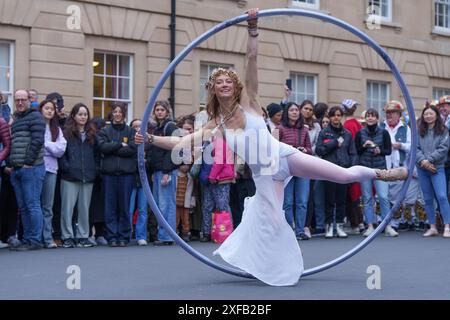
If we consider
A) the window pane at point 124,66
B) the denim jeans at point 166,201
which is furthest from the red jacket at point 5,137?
the window pane at point 124,66

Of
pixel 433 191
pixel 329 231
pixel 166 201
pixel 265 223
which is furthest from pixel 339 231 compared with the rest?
pixel 265 223

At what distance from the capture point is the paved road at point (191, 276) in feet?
23.7

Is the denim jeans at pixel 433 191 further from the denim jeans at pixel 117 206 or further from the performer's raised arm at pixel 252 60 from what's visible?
the performer's raised arm at pixel 252 60

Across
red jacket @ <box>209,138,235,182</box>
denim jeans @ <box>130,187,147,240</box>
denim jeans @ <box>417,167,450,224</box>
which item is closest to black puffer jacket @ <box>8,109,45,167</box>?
denim jeans @ <box>130,187,147,240</box>

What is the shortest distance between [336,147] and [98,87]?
24.2 feet

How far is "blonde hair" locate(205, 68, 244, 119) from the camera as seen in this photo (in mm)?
7984

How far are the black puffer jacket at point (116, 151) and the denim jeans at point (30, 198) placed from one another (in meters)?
1.06

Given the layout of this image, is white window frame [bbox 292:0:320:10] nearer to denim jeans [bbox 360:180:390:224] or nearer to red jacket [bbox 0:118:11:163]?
denim jeans [bbox 360:180:390:224]

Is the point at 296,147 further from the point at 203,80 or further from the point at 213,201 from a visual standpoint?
the point at 203,80

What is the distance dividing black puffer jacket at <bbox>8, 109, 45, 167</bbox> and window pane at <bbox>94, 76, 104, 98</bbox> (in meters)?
7.62

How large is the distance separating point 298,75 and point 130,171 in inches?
458

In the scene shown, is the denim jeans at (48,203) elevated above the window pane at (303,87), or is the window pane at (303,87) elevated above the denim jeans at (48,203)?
the window pane at (303,87)

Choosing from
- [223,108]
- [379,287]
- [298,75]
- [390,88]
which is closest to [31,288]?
[223,108]

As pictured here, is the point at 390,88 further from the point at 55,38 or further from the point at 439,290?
the point at 439,290
